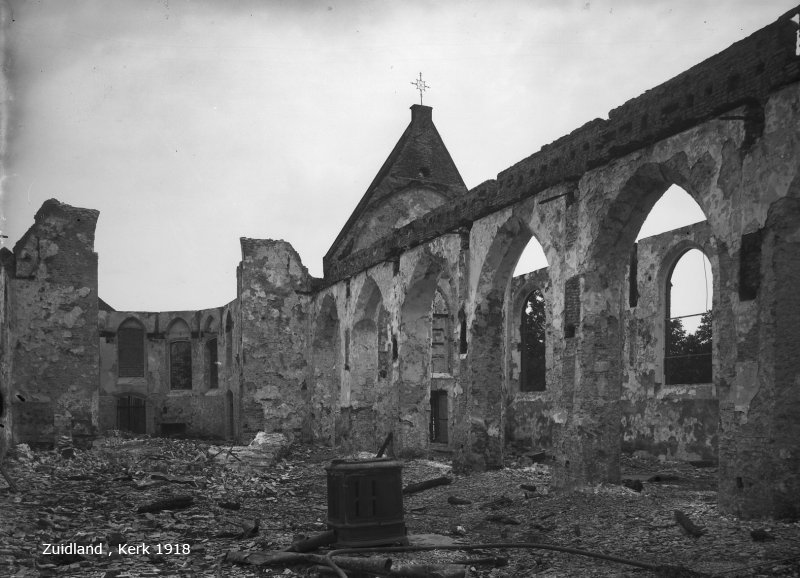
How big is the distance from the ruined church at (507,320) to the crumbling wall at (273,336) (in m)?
0.06

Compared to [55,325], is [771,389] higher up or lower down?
lower down

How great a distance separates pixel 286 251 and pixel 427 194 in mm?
5023

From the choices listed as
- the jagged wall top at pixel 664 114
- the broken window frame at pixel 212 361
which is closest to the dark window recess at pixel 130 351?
the broken window frame at pixel 212 361

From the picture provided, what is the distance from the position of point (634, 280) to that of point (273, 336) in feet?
32.3

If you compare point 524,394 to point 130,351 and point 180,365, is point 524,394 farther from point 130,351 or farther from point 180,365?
point 130,351

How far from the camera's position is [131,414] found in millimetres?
26094

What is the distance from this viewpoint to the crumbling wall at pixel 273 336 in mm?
21469

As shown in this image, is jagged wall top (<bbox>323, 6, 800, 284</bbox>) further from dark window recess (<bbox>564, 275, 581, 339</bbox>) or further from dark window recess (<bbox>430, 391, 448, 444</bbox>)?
dark window recess (<bbox>430, 391, 448, 444</bbox>)

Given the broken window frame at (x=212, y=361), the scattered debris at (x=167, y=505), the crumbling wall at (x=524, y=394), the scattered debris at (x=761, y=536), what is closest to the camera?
the scattered debris at (x=761, y=536)

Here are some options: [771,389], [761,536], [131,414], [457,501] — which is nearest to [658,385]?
[457,501]

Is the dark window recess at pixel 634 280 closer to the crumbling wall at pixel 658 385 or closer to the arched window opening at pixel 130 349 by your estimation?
the crumbling wall at pixel 658 385

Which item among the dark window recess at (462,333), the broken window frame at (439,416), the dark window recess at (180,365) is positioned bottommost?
the broken window frame at (439,416)

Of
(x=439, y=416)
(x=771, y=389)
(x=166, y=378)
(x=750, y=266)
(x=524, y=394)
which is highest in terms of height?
(x=750, y=266)

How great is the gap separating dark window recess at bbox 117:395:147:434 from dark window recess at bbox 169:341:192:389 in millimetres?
1233
